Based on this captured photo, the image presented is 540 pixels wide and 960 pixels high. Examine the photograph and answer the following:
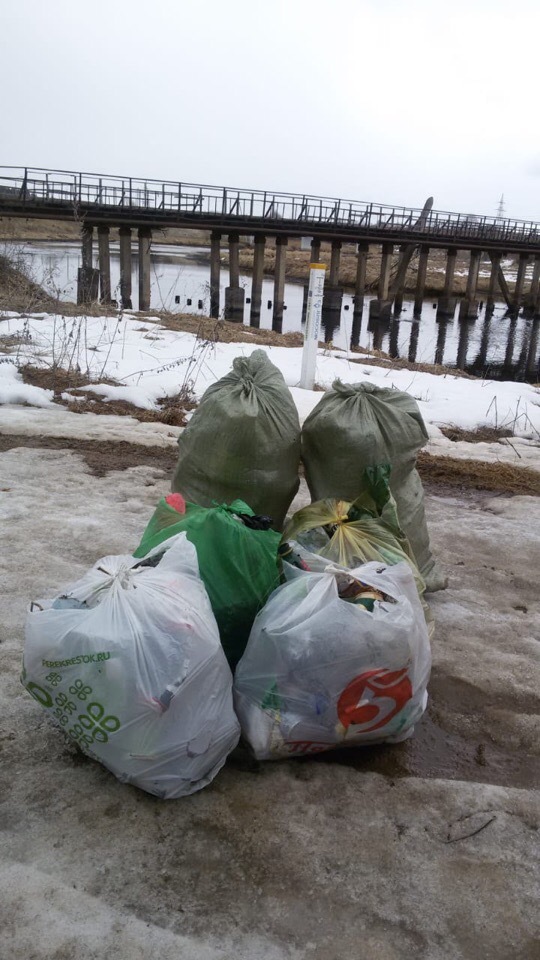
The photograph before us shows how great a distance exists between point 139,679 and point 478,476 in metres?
3.48

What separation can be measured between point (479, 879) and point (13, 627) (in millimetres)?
1596

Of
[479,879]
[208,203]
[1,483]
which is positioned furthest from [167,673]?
[208,203]

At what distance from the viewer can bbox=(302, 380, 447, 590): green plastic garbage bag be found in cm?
274

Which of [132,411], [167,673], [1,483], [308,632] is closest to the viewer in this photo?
[167,673]

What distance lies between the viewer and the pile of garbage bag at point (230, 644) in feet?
5.39

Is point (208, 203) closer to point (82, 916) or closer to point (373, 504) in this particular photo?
point (373, 504)

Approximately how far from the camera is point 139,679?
1600mm

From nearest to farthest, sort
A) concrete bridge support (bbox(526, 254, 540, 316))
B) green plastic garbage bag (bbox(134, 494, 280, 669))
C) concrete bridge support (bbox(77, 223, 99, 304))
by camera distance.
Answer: green plastic garbage bag (bbox(134, 494, 280, 669)) → concrete bridge support (bbox(77, 223, 99, 304)) → concrete bridge support (bbox(526, 254, 540, 316))

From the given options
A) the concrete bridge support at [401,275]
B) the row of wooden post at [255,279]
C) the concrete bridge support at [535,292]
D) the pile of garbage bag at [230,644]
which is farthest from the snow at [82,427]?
the concrete bridge support at [535,292]

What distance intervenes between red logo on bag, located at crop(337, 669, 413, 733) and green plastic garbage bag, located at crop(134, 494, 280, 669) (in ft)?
1.27

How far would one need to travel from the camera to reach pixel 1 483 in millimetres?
3775

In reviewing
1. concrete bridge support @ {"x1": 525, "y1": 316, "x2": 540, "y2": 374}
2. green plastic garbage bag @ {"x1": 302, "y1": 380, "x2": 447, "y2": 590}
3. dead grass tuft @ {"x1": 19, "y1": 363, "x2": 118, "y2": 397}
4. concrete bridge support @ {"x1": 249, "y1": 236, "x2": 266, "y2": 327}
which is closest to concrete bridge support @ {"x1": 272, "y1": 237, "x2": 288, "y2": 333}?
concrete bridge support @ {"x1": 249, "y1": 236, "x2": 266, "y2": 327}

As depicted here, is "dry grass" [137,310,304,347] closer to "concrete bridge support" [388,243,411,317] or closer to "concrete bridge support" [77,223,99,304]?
"concrete bridge support" [77,223,99,304]

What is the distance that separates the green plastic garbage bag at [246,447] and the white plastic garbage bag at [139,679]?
1.02m
